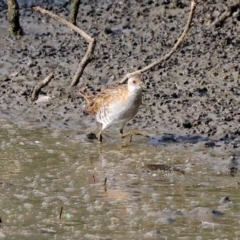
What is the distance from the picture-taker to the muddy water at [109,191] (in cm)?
597

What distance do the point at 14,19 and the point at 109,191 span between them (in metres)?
5.81

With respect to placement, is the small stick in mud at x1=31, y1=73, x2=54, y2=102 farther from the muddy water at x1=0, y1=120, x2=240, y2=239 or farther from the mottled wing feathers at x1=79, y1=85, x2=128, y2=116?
the muddy water at x1=0, y1=120, x2=240, y2=239

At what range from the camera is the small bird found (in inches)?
351

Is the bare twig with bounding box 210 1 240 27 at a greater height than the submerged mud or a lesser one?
greater

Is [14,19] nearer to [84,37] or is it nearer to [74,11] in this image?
[74,11]

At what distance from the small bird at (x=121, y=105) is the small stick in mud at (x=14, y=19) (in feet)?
10.7

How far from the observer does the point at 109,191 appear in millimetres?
6984

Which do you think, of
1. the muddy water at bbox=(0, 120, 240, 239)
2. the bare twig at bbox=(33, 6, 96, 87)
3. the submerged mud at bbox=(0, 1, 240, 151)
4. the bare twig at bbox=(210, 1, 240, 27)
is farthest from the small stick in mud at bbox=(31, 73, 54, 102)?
the bare twig at bbox=(210, 1, 240, 27)

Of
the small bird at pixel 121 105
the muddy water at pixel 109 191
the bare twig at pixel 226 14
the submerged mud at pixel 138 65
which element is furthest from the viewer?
the bare twig at pixel 226 14

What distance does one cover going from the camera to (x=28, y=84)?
10922mm

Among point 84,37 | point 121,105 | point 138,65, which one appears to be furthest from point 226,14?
point 121,105

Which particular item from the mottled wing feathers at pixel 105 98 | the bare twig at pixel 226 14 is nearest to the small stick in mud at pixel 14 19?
the bare twig at pixel 226 14

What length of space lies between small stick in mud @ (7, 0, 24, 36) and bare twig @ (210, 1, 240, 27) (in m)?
2.66

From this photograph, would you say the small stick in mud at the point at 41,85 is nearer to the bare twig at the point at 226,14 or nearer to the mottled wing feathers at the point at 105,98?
the mottled wing feathers at the point at 105,98
